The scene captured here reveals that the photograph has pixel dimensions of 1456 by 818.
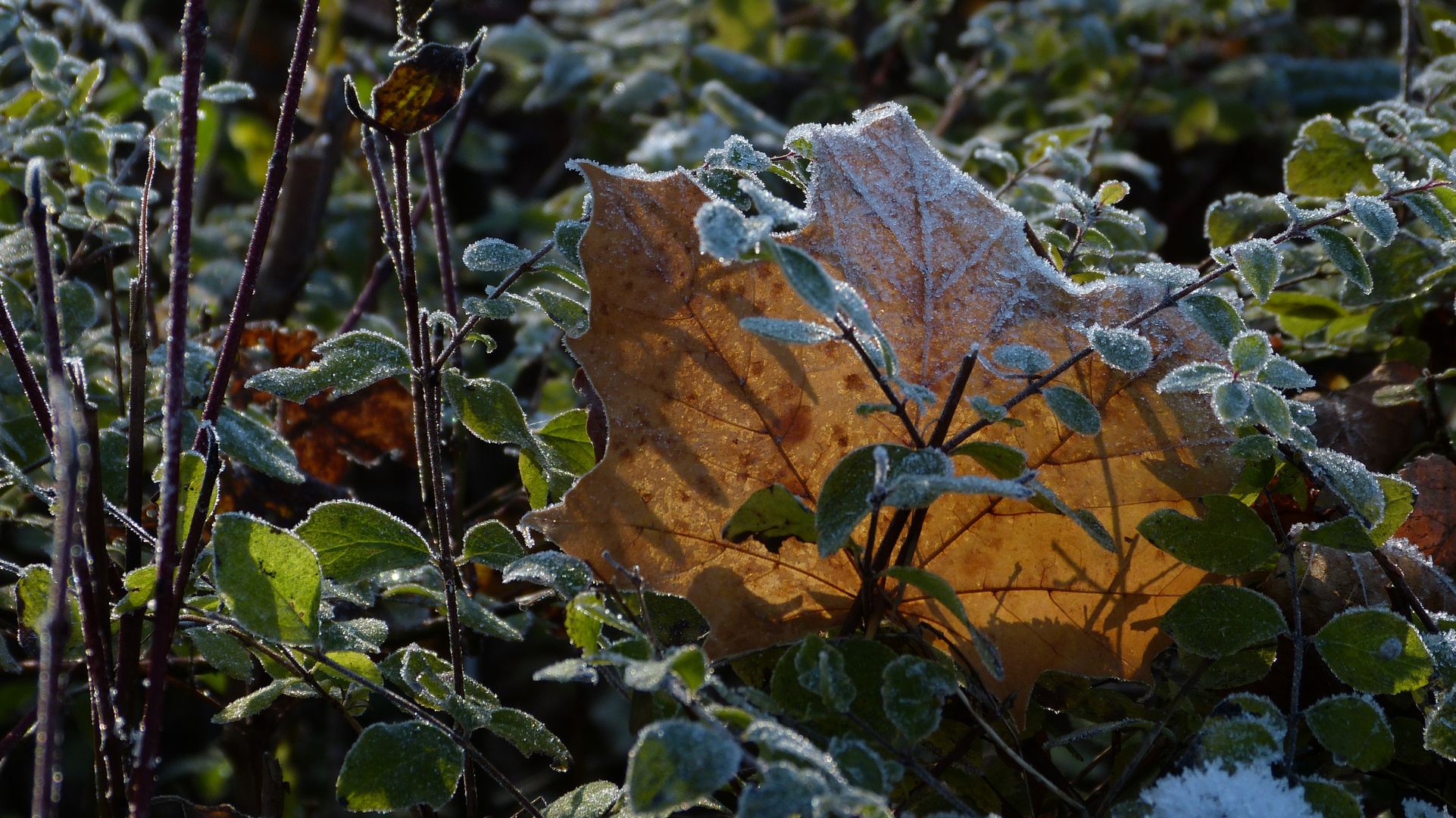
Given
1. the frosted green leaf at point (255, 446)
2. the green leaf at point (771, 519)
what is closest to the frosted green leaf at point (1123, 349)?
the green leaf at point (771, 519)

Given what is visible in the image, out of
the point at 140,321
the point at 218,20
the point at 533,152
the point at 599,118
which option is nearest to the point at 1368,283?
the point at 140,321

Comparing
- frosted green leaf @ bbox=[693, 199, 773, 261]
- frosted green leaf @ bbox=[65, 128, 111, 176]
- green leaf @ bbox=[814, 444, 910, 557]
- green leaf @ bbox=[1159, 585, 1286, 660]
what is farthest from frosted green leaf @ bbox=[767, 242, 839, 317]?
frosted green leaf @ bbox=[65, 128, 111, 176]

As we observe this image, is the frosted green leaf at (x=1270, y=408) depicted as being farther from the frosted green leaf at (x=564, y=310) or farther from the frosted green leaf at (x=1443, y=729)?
the frosted green leaf at (x=564, y=310)

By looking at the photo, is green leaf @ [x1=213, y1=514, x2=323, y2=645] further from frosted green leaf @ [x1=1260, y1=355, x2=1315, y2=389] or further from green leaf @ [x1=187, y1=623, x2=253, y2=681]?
frosted green leaf @ [x1=1260, y1=355, x2=1315, y2=389]

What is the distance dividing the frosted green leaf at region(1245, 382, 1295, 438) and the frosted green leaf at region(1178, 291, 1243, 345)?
6 cm

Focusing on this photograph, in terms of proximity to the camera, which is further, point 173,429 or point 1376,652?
point 1376,652

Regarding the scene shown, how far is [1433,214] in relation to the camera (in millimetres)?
936

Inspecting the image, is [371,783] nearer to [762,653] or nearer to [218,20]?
[762,653]

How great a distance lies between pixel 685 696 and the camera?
2.20 ft

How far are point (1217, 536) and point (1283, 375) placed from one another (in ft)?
0.48

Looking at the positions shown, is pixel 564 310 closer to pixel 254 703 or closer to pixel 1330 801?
pixel 254 703

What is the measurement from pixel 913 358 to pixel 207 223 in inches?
79.3

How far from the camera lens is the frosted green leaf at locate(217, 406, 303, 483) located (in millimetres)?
1060

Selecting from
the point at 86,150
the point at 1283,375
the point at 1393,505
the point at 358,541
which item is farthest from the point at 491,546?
the point at 86,150
